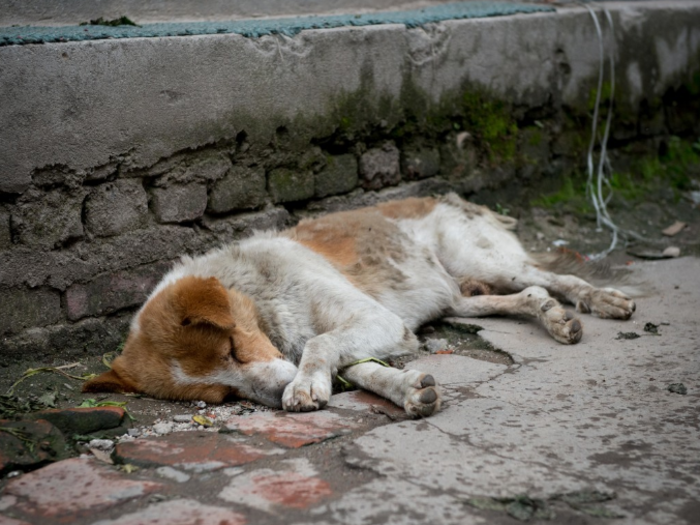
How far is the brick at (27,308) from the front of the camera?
4114 mm

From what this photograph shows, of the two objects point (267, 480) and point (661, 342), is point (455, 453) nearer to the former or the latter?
point (267, 480)

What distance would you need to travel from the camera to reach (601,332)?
4.61m

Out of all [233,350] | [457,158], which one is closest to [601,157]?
[457,158]

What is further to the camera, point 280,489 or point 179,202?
point 179,202

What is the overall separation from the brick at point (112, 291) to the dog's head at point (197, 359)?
0.65 meters

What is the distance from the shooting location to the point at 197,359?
12.3 ft

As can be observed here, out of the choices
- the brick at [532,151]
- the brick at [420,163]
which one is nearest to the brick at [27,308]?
the brick at [420,163]

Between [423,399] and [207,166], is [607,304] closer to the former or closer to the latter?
[423,399]

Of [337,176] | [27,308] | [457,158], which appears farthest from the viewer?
[457,158]

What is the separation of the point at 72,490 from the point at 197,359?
963 millimetres

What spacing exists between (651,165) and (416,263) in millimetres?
3791

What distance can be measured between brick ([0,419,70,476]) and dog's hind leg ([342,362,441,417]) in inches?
54.3

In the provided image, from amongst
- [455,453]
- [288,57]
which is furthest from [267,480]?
[288,57]

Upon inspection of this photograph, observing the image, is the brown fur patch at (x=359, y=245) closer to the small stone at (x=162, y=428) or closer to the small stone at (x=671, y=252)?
the small stone at (x=162, y=428)
